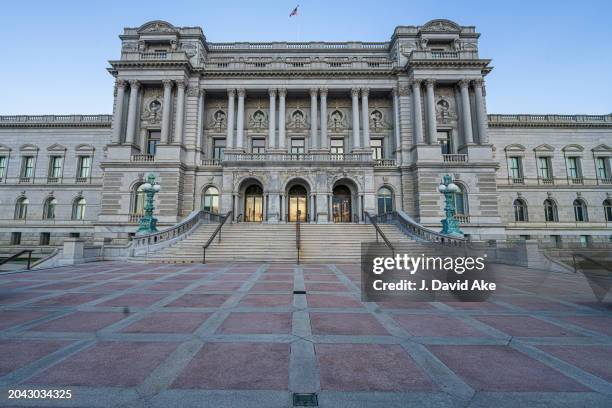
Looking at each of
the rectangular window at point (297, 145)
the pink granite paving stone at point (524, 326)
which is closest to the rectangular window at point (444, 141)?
the rectangular window at point (297, 145)

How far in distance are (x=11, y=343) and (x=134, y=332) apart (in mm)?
1429

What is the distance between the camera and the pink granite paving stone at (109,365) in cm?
268

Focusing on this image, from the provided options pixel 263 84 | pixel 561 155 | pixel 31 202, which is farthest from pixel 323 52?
pixel 31 202

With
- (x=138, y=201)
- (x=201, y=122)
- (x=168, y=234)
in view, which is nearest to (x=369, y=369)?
(x=168, y=234)

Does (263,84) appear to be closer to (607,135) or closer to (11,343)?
(11,343)

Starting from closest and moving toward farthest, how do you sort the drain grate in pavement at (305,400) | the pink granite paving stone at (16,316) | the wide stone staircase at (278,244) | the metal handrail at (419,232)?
the drain grate in pavement at (305,400), the pink granite paving stone at (16,316), the wide stone staircase at (278,244), the metal handrail at (419,232)

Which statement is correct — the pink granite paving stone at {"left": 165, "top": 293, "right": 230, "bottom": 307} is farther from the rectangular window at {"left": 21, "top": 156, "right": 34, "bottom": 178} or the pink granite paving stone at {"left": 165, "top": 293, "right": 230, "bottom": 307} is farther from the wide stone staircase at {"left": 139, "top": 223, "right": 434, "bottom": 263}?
the rectangular window at {"left": 21, "top": 156, "right": 34, "bottom": 178}

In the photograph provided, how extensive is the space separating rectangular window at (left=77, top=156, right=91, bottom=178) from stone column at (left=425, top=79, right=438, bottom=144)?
37.9 meters

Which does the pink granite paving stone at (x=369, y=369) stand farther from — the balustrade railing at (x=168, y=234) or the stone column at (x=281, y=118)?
the stone column at (x=281, y=118)

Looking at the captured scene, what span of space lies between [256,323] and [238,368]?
59.8 inches

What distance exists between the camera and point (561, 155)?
31000mm

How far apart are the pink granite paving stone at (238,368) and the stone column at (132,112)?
92.9ft

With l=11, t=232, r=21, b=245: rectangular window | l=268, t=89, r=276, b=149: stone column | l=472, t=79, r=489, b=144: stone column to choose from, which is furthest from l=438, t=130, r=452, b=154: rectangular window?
l=11, t=232, r=21, b=245: rectangular window

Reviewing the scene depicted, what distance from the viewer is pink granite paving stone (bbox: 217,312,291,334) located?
4148 millimetres
